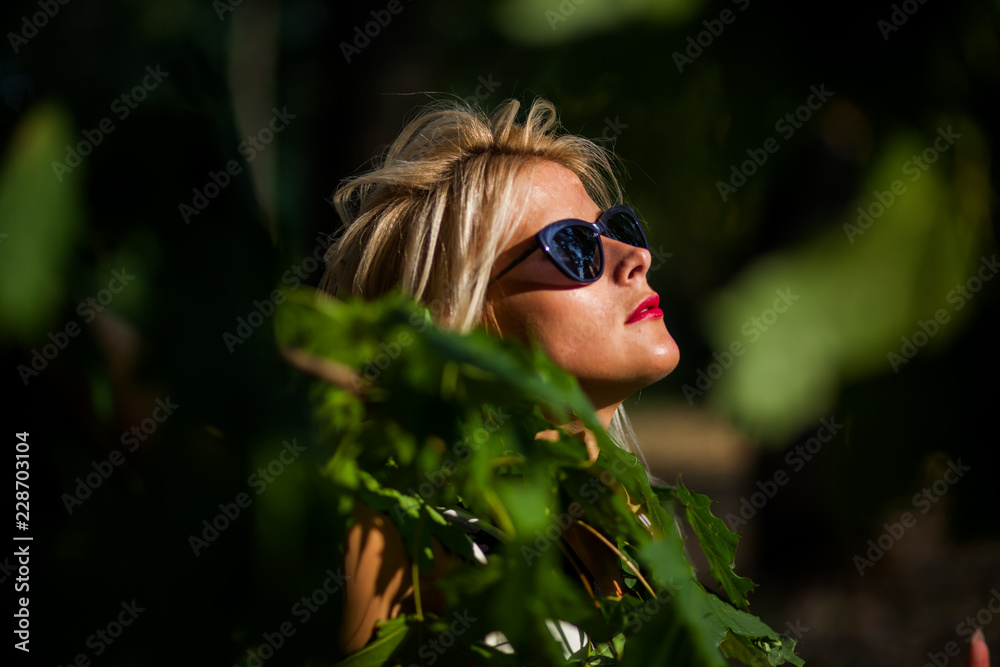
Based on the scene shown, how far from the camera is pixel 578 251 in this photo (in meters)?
1.19

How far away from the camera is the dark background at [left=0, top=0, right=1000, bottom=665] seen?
1.84 ft

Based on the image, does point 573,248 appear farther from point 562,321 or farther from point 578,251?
point 562,321

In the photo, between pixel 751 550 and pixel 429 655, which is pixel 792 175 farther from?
pixel 429 655

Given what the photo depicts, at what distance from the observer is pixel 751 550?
521 centimetres

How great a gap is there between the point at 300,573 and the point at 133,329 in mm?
221

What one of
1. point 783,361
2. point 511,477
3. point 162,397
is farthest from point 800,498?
point 162,397

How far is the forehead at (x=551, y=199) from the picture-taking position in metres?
1.22

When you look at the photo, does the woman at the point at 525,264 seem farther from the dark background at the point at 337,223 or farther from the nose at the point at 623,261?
the dark background at the point at 337,223

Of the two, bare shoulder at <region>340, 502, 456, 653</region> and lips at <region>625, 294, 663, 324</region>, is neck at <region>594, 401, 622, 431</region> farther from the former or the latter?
bare shoulder at <region>340, 502, 456, 653</region>

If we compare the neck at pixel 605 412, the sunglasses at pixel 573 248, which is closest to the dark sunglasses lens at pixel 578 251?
the sunglasses at pixel 573 248

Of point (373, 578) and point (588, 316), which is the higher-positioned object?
point (588, 316)

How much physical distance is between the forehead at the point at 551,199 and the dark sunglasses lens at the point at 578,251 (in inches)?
1.8

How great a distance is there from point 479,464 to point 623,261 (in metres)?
0.67

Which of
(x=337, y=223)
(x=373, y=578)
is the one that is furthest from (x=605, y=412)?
(x=337, y=223)
